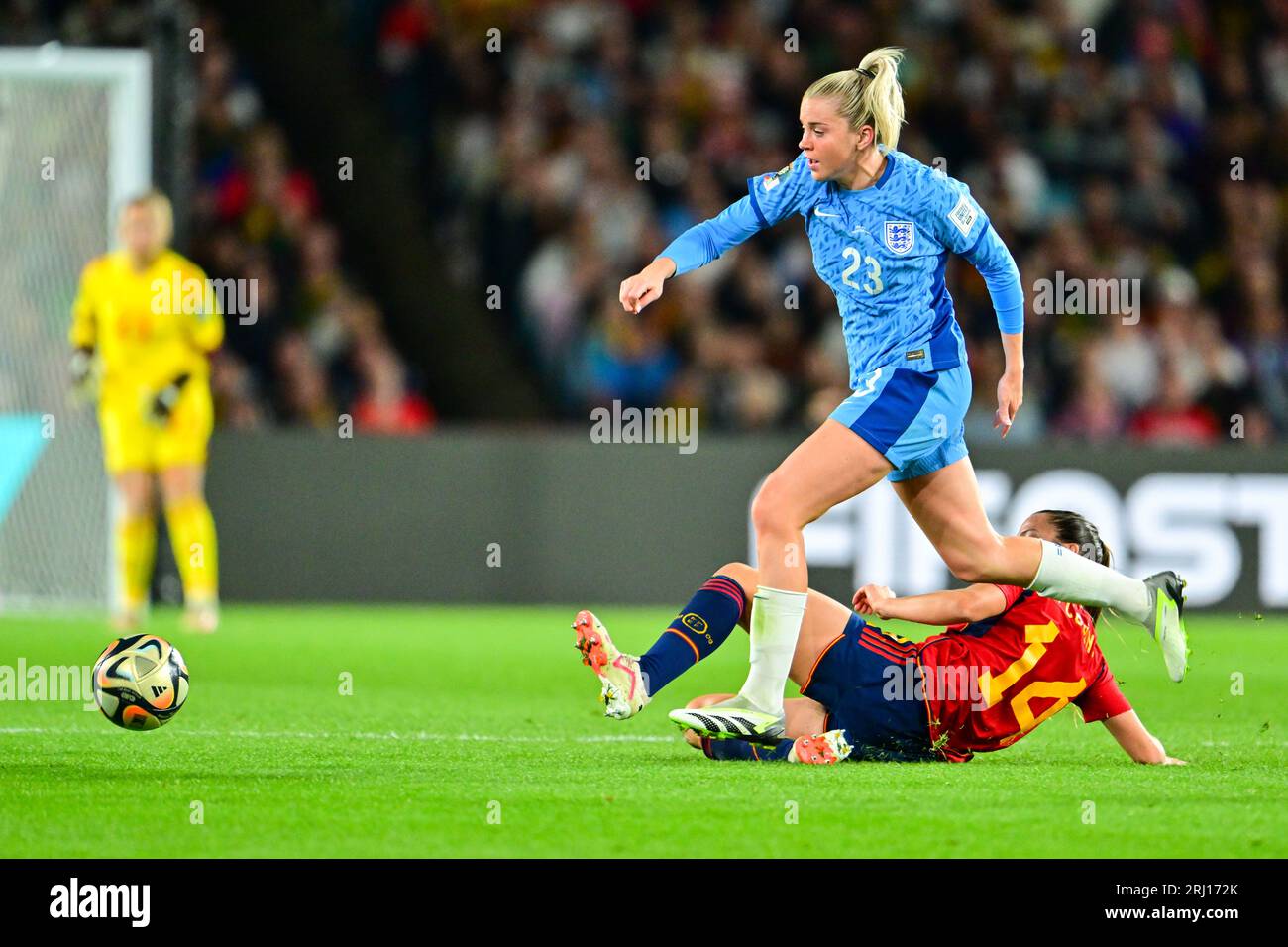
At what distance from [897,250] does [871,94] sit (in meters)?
0.46

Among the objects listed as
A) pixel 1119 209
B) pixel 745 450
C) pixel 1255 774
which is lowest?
pixel 1255 774

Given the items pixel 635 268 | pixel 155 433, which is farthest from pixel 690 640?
pixel 635 268

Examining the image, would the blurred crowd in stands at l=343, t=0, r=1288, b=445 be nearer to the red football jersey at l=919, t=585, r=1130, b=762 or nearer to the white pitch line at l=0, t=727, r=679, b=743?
the white pitch line at l=0, t=727, r=679, b=743

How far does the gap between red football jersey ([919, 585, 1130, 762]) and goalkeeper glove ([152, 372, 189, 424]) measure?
601 centimetres

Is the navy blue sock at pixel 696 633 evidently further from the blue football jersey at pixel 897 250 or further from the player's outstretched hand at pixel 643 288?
the player's outstretched hand at pixel 643 288

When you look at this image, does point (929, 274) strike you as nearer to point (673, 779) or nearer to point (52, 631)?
point (673, 779)

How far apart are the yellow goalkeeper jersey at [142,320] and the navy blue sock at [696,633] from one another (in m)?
5.62

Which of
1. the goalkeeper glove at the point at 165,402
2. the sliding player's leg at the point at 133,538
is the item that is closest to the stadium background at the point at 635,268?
the sliding player's leg at the point at 133,538

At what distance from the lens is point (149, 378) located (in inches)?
433

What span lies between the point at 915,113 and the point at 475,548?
545 centimetres

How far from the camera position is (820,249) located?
600cm

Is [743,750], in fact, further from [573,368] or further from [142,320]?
[573,368]

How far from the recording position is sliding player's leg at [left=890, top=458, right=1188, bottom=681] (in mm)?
5852
